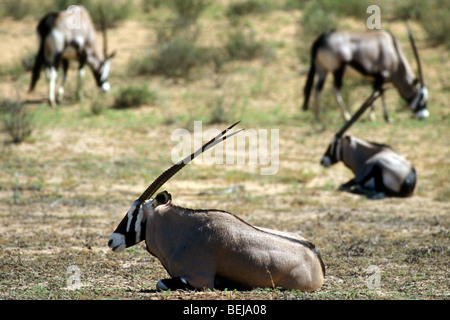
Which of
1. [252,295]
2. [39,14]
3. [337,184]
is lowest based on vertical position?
[337,184]

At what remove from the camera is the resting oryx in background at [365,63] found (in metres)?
13.5

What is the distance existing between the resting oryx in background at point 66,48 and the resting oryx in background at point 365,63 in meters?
4.42

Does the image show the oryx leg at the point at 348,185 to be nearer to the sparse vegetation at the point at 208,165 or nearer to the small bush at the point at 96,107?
the sparse vegetation at the point at 208,165

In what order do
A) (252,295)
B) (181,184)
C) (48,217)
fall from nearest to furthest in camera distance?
(252,295), (48,217), (181,184)

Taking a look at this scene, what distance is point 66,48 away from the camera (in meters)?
14.8

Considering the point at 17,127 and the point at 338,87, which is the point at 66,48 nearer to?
the point at 17,127

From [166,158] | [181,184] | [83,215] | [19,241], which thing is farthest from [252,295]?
[166,158]

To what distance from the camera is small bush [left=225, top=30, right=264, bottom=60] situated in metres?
17.0

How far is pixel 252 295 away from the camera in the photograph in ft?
16.3

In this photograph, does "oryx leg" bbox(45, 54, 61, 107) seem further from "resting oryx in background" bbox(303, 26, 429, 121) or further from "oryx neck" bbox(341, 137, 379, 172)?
"oryx neck" bbox(341, 137, 379, 172)

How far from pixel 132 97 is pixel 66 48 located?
1.80 meters

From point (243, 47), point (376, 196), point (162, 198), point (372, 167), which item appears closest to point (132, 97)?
point (243, 47)

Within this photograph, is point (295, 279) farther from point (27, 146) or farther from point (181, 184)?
point (27, 146)

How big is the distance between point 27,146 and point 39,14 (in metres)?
8.86
